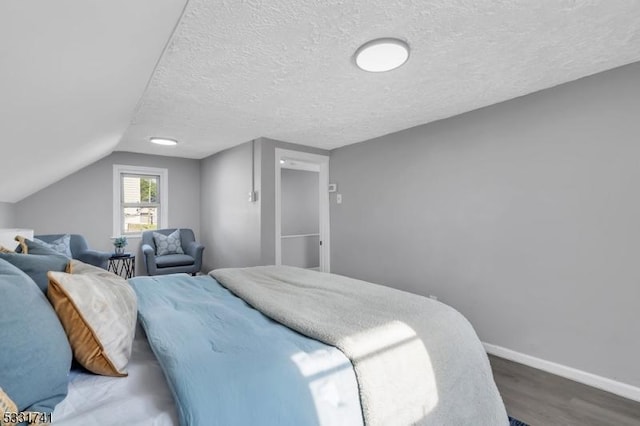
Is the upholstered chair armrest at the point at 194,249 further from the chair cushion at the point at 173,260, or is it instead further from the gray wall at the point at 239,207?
the gray wall at the point at 239,207

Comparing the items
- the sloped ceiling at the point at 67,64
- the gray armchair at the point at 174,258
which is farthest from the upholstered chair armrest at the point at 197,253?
the sloped ceiling at the point at 67,64

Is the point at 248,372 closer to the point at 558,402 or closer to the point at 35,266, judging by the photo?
the point at 35,266

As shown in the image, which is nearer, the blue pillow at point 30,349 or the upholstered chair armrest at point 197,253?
the blue pillow at point 30,349

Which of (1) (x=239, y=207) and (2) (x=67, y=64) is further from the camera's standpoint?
(1) (x=239, y=207)

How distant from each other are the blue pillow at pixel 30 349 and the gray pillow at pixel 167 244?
3.94 metres

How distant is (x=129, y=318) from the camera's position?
113 cm

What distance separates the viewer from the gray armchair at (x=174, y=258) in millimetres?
4113

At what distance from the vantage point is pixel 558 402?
1.91 m

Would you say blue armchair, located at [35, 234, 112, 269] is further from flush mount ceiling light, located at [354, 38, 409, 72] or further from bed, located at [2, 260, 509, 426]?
flush mount ceiling light, located at [354, 38, 409, 72]

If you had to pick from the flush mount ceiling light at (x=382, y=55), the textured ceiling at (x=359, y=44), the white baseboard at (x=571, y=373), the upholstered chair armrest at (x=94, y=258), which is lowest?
the white baseboard at (x=571, y=373)

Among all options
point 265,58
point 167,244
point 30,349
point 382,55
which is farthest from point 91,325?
point 167,244

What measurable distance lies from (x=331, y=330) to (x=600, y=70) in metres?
2.62

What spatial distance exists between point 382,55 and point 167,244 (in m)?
4.22

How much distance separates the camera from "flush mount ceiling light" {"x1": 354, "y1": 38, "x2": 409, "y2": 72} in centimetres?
169
